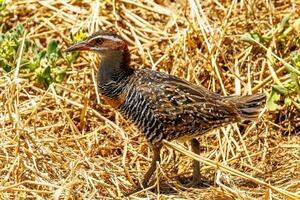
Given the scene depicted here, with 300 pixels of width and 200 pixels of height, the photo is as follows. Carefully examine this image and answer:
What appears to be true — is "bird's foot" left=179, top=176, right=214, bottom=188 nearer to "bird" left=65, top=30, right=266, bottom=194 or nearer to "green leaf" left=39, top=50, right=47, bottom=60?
"bird" left=65, top=30, right=266, bottom=194

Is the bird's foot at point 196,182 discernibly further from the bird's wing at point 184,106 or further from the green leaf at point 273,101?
the green leaf at point 273,101

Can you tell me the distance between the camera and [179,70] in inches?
290

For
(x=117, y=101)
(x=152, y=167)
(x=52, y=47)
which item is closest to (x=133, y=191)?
(x=152, y=167)

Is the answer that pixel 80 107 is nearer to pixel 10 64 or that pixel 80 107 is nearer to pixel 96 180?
pixel 10 64

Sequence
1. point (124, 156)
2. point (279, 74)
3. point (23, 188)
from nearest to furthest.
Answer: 1. point (23, 188)
2. point (124, 156)
3. point (279, 74)

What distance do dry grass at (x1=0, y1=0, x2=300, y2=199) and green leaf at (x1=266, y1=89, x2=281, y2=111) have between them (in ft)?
0.88

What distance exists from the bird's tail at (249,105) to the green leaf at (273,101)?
39 cm

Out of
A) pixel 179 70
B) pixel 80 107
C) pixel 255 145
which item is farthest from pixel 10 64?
pixel 255 145

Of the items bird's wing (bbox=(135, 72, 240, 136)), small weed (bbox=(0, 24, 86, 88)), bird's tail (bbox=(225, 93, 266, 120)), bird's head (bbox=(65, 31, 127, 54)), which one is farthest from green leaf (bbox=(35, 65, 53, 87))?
bird's tail (bbox=(225, 93, 266, 120))

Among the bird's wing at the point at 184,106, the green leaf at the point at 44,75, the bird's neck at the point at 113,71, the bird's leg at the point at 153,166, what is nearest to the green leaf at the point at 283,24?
the bird's wing at the point at 184,106

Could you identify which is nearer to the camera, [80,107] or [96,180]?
[96,180]

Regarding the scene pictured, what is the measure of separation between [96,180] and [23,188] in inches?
19.1

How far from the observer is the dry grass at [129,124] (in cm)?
601

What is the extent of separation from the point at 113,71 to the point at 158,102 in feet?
1.50
